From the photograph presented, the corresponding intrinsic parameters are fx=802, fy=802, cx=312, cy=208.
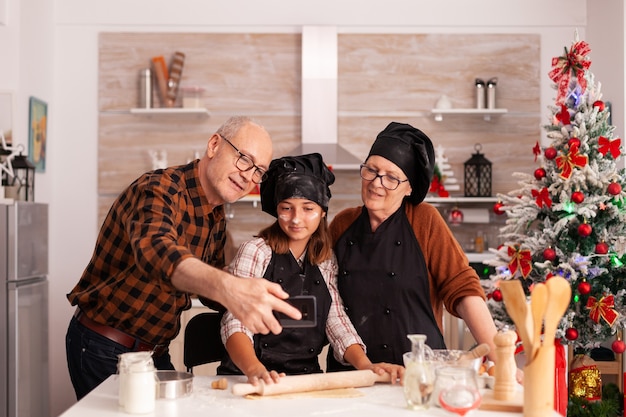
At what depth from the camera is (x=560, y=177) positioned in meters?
4.23

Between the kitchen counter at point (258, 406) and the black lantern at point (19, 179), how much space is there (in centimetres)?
269

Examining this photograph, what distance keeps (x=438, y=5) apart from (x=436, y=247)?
3551 mm

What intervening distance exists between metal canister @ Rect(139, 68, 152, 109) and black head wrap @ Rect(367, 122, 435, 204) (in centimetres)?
328

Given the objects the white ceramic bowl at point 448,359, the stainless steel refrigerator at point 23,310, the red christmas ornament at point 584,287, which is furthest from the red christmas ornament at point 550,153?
the stainless steel refrigerator at point 23,310

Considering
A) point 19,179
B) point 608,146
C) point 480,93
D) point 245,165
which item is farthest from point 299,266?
point 480,93

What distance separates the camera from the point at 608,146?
4172 millimetres

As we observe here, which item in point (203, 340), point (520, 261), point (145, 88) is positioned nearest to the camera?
point (203, 340)

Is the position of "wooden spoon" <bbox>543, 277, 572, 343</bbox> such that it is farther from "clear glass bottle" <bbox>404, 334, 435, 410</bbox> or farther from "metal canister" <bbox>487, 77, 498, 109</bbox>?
"metal canister" <bbox>487, 77, 498, 109</bbox>

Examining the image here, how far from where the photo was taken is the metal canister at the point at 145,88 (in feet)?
18.1

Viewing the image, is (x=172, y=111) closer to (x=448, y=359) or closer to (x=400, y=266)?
(x=400, y=266)

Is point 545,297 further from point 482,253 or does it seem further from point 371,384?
point 482,253

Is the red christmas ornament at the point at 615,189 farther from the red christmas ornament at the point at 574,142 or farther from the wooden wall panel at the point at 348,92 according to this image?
the wooden wall panel at the point at 348,92

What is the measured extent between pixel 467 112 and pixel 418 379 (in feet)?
12.8

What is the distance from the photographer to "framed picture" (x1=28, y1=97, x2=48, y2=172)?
16.6 ft
